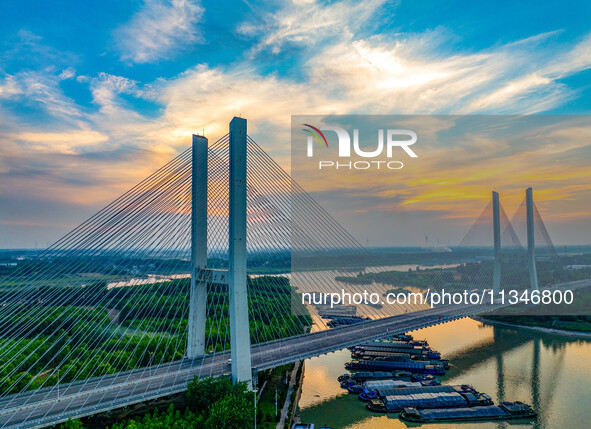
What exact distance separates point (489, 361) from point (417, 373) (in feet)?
15.0

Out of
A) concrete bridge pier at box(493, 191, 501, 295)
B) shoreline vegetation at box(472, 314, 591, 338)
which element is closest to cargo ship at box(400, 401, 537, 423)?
shoreline vegetation at box(472, 314, 591, 338)

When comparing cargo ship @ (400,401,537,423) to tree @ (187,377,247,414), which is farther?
cargo ship @ (400,401,537,423)

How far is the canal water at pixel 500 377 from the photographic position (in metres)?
13.4

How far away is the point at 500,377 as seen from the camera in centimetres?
1764

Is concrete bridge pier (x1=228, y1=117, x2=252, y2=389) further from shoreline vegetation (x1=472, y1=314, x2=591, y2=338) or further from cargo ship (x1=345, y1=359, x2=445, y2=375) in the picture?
shoreline vegetation (x1=472, y1=314, x2=591, y2=338)

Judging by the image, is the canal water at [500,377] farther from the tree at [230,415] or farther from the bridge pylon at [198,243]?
the bridge pylon at [198,243]

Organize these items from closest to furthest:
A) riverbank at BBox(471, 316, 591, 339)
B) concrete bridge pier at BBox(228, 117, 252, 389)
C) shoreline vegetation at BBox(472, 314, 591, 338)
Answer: concrete bridge pier at BBox(228, 117, 252, 389) < riverbank at BBox(471, 316, 591, 339) < shoreline vegetation at BBox(472, 314, 591, 338)

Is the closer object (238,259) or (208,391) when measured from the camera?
(208,391)

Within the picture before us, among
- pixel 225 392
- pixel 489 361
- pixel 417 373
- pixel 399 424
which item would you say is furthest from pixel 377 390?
pixel 489 361

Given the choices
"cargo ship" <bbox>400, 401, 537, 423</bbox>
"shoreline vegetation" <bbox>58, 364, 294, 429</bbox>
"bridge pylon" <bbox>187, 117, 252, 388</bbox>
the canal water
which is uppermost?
"bridge pylon" <bbox>187, 117, 252, 388</bbox>

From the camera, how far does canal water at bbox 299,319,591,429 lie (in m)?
13.4

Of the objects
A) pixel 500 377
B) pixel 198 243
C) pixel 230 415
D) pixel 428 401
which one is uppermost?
pixel 198 243

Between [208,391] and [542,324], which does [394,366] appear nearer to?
[208,391]

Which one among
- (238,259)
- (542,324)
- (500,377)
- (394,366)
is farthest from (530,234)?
(238,259)
